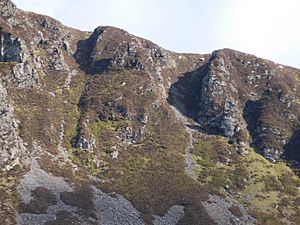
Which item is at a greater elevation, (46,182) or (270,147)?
(270,147)

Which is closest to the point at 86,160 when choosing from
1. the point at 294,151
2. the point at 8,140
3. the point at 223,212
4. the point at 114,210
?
the point at 8,140

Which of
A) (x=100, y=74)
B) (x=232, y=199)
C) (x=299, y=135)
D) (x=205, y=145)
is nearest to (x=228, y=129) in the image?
(x=205, y=145)

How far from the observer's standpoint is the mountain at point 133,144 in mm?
127062

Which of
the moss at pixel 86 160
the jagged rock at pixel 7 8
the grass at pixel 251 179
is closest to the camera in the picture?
the grass at pixel 251 179

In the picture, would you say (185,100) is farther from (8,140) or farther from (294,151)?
(8,140)

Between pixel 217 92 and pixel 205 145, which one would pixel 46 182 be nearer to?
pixel 205 145

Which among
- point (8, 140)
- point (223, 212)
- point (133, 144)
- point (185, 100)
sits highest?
point (185, 100)

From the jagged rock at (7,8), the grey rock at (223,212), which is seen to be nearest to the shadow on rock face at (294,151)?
the grey rock at (223,212)

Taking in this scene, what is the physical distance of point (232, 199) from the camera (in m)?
140

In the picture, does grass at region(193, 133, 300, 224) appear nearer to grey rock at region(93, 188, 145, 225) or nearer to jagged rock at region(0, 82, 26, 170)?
grey rock at region(93, 188, 145, 225)

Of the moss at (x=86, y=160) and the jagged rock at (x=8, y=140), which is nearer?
the jagged rock at (x=8, y=140)

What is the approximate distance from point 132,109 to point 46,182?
52.7m

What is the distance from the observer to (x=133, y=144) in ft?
532

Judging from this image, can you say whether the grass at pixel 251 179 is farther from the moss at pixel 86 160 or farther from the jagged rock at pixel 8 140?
the jagged rock at pixel 8 140
